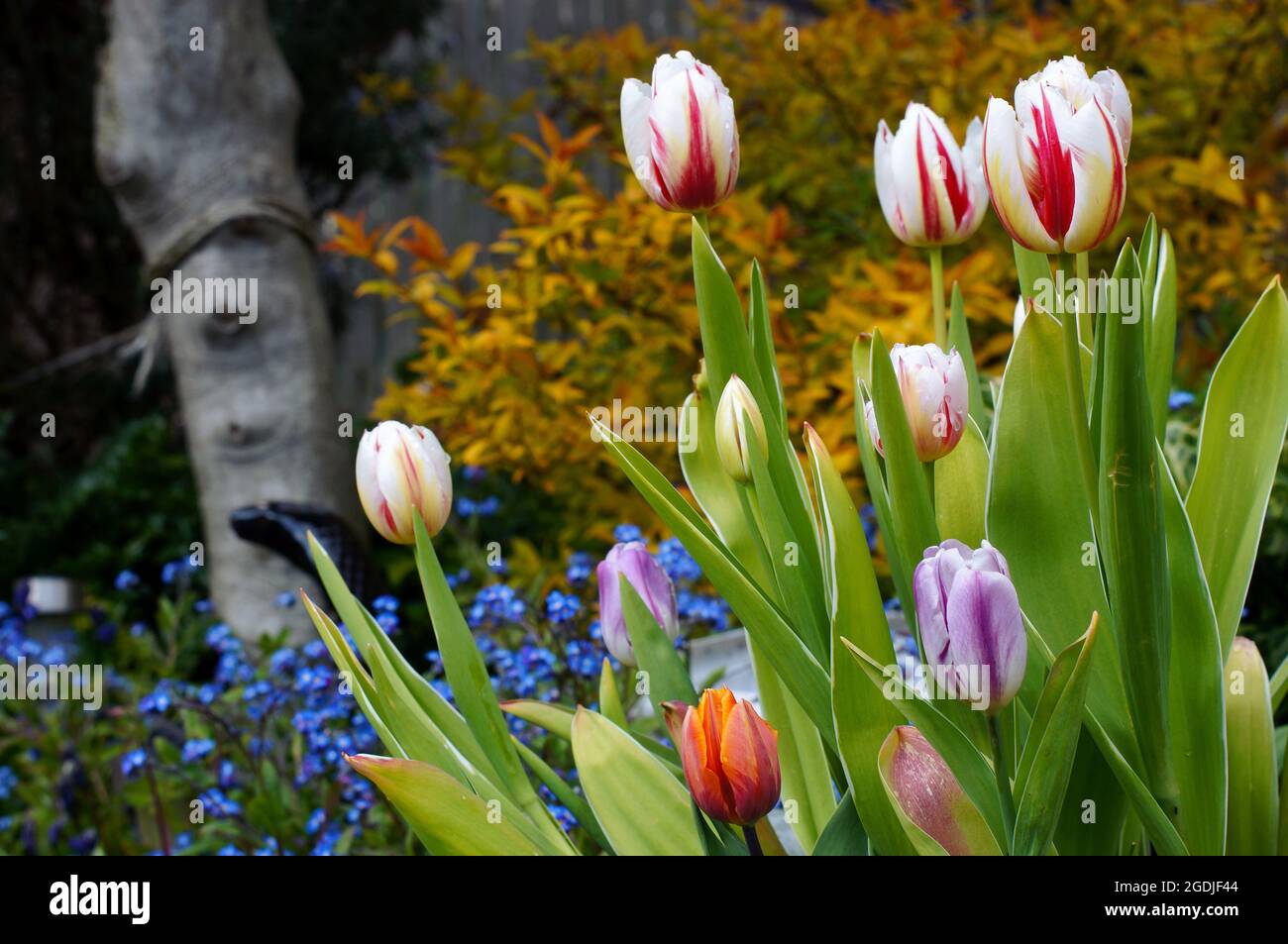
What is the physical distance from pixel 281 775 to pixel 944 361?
1.68 meters

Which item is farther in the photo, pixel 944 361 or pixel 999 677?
pixel 944 361

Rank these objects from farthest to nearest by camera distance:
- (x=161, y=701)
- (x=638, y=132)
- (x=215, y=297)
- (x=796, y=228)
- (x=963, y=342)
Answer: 1. (x=796, y=228)
2. (x=215, y=297)
3. (x=161, y=701)
4. (x=963, y=342)
5. (x=638, y=132)

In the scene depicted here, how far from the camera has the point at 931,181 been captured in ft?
3.94

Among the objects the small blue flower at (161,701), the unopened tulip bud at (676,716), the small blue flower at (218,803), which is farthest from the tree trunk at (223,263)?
the unopened tulip bud at (676,716)

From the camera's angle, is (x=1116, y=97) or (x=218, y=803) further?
(x=218, y=803)

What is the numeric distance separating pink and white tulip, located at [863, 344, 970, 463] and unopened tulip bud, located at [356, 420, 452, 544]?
399mm

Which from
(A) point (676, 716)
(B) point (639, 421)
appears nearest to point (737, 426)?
(A) point (676, 716)

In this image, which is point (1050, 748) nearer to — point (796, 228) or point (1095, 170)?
point (1095, 170)

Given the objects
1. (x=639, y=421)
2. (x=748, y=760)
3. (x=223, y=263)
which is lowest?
(x=748, y=760)

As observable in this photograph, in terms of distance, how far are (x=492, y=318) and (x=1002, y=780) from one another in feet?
6.48

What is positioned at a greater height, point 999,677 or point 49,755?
point 999,677
